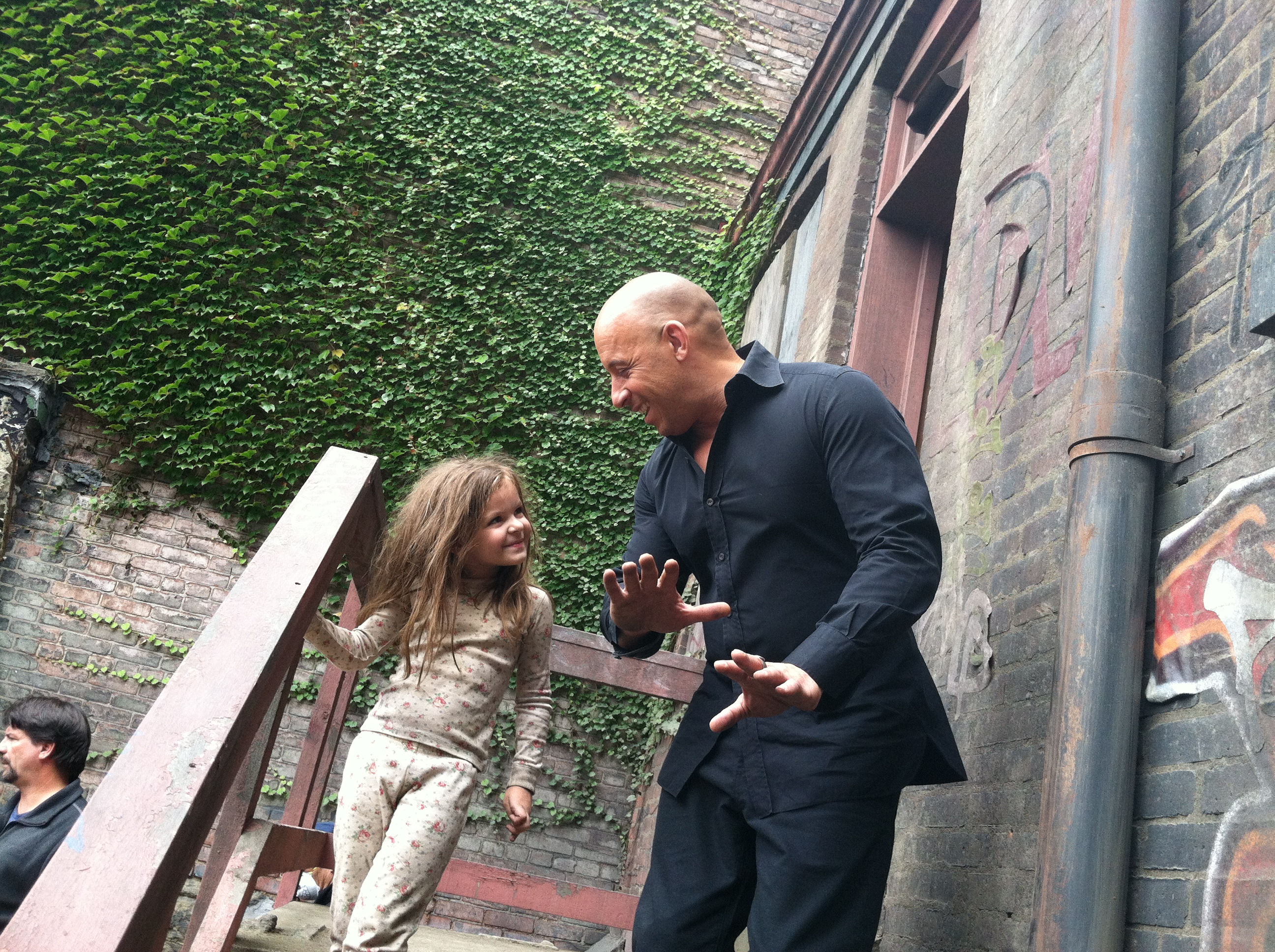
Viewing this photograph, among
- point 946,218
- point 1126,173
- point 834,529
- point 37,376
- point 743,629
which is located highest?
point 946,218

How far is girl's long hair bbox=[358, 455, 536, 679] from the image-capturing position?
8.83 feet

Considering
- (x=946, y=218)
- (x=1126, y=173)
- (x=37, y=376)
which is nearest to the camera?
(x=1126, y=173)

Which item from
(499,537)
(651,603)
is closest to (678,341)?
(651,603)

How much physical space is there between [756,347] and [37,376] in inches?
264

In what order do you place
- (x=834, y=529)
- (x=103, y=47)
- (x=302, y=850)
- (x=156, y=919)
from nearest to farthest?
1. (x=156, y=919)
2. (x=834, y=529)
3. (x=302, y=850)
4. (x=103, y=47)

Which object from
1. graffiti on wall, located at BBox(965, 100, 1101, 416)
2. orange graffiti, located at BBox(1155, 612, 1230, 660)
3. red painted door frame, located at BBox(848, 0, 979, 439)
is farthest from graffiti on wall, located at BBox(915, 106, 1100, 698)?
red painted door frame, located at BBox(848, 0, 979, 439)

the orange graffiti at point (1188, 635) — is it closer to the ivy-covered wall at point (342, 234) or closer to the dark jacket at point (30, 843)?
the dark jacket at point (30, 843)

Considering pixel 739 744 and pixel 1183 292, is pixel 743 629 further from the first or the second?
pixel 1183 292

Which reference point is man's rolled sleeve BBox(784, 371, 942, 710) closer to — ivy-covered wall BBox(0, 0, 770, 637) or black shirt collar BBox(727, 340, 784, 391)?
black shirt collar BBox(727, 340, 784, 391)

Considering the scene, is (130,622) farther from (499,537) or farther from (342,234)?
(499,537)

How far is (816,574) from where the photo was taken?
1988 millimetres

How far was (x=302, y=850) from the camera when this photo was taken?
2926mm

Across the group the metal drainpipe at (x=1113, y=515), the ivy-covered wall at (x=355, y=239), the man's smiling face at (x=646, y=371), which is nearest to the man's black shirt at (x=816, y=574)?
the man's smiling face at (x=646, y=371)

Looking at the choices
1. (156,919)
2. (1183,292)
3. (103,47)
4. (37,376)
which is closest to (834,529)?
(1183,292)
